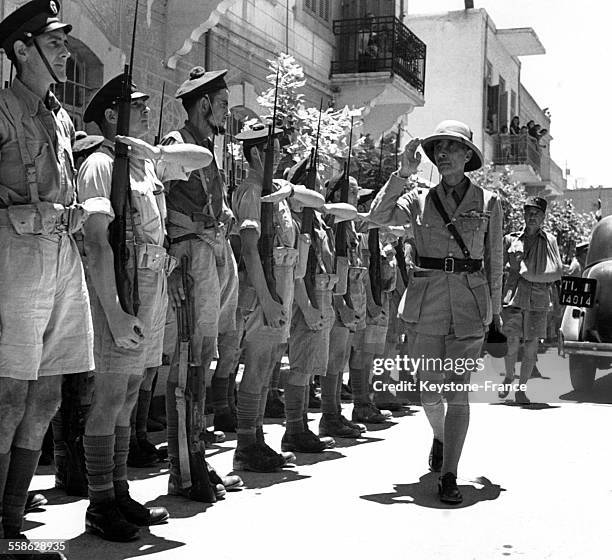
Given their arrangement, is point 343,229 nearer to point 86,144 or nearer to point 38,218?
point 86,144

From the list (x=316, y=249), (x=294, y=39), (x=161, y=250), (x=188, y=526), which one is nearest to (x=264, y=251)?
(x=316, y=249)

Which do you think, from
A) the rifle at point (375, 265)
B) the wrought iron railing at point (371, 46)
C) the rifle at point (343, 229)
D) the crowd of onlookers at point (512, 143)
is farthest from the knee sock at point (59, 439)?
the crowd of onlookers at point (512, 143)

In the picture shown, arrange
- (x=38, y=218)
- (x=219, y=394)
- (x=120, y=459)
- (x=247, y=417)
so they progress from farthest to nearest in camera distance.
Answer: (x=219, y=394) < (x=247, y=417) < (x=120, y=459) < (x=38, y=218)

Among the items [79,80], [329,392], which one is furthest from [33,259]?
[79,80]

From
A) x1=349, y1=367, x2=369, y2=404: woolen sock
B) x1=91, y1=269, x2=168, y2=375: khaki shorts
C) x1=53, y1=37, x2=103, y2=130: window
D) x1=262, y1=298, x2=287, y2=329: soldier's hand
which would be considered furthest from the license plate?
x1=91, y1=269, x2=168, y2=375: khaki shorts

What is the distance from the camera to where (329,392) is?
8.70 m

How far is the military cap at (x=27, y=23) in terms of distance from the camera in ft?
15.6

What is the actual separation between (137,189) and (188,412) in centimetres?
136

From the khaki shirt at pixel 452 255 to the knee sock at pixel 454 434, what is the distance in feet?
1.55

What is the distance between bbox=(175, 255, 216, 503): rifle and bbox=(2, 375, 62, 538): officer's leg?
4.46ft

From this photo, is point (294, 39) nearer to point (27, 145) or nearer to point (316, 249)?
point (316, 249)

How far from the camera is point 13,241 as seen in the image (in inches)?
179

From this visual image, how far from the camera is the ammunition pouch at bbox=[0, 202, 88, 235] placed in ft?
14.8

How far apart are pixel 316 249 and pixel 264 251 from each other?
3.80 feet
